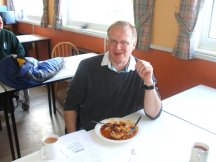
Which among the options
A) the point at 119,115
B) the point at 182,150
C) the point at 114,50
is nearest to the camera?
the point at 182,150

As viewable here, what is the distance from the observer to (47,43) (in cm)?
401

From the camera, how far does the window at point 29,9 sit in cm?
440

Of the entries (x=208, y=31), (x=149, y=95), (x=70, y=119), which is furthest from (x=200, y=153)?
(x=208, y=31)

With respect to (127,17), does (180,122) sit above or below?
below

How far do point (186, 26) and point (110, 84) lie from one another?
2.77 ft

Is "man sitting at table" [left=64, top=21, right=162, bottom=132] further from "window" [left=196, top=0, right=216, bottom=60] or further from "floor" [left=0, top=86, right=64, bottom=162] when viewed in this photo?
"floor" [left=0, top=86, right=64, bottom=162]

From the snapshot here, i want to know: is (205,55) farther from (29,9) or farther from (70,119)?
(29,9)

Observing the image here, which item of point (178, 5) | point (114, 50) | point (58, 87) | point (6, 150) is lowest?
point (6, 150)

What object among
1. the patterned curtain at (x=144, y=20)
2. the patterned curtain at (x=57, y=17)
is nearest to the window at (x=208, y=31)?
the patterned curtain at (x=144, y=20)

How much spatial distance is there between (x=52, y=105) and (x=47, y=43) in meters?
1.38

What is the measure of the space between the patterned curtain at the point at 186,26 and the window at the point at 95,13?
845mm

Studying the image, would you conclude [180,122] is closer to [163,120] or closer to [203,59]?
[163,120]

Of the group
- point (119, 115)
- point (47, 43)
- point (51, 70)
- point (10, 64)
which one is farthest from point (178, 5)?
point (47, 43)

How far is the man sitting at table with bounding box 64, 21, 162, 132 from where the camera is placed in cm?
146
